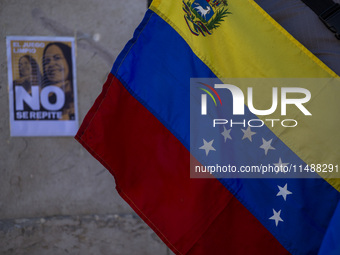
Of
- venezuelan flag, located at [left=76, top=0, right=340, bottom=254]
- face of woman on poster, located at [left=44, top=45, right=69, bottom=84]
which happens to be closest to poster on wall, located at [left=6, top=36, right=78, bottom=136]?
face of woman on poster, located at [left=44, top=45, right=69, bottom=84]

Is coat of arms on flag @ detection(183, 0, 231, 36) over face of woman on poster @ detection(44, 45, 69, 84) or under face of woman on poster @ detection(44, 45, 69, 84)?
over

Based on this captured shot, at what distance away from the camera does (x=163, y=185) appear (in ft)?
6.76

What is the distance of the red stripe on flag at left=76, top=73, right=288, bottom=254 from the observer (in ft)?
6.73

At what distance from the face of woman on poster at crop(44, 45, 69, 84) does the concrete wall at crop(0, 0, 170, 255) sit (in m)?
0.12

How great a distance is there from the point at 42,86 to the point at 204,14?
1822 millimetres

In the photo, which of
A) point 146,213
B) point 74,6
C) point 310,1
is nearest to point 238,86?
point 310,1

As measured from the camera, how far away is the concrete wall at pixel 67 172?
11.4ft

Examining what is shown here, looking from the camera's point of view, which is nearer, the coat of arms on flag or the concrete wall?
the coat of arms on flag

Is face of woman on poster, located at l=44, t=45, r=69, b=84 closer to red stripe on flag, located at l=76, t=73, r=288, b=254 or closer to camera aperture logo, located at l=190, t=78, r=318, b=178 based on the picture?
red stripe on flag, located at l=76, t=73, r=288, b=254

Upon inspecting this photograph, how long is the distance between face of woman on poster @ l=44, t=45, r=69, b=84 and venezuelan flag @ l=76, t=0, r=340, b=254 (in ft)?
5.06

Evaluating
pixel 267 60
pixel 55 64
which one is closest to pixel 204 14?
pixel 267 60

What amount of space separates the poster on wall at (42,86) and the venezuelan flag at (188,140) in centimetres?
154

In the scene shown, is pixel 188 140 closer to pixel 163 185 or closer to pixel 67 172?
pixel 163 185

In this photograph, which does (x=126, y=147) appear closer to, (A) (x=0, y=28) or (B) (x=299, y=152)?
(B) (x=299, y=152)
